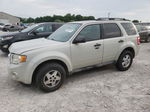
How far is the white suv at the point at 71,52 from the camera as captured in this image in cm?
325

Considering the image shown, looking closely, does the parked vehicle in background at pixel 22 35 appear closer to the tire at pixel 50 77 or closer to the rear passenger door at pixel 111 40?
the rear passenger door at pixel 111 40

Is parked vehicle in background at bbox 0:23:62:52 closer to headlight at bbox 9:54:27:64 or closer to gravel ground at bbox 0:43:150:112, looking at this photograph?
gravel ground at bbox 0:43:150:112

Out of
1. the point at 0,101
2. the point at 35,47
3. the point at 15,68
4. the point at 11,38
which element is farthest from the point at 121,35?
the point at 11,38

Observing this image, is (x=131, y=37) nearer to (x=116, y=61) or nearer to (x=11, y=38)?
(x=116, y=61)

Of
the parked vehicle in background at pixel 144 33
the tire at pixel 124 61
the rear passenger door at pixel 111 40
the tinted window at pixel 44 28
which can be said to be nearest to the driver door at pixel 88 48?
the rear passenger door at pixel 111 40

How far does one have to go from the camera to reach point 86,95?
3.34 metres

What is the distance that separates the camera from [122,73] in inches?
187

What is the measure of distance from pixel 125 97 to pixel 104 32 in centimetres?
196

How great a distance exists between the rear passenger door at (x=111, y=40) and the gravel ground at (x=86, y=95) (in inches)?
25.9

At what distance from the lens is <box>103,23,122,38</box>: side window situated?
4336 millimetres

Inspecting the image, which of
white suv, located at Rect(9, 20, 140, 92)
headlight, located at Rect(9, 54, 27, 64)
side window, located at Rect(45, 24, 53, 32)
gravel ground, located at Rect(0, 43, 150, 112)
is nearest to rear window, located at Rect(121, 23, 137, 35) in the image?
white suv, located at Rect(9, 20, 140, 92)

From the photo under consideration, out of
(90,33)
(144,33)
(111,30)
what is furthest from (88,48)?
(144,33)

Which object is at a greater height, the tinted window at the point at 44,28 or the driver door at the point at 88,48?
the tinted window at the point at 44,28

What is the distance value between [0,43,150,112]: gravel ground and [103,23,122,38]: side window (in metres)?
1.27
